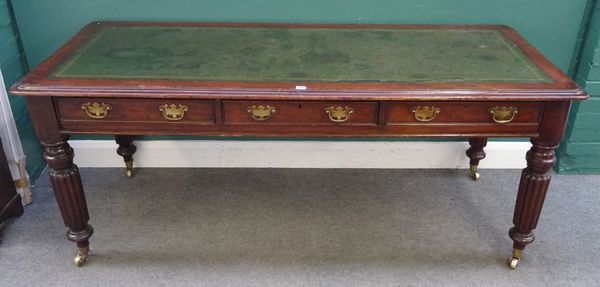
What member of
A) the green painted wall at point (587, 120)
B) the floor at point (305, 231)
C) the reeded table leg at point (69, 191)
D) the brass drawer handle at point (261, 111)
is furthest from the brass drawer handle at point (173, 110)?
the green painted wall at point (587, 120)

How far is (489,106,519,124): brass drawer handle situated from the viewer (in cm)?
187

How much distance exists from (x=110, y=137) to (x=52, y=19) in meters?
0.66

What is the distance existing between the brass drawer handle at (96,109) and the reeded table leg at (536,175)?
1.54 m

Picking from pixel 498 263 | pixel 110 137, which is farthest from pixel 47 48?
pixel 498 263

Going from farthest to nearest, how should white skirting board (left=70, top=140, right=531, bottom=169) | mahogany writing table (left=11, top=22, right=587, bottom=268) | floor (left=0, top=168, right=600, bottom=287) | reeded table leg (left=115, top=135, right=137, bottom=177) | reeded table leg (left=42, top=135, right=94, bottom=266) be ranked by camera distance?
white skirting board (left=70, top=140, right=531, bottom=169), reeded table leg (left=115, top=135, right=137, bottom=177), floor (left=0, top=168, right=600, bottom=287), reeded table leg (left=42, top=135, right=94, bottom=266), mahogany writing table (left=11, top=22, right=587, bottom=268)

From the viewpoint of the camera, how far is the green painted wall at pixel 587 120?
8.38ft

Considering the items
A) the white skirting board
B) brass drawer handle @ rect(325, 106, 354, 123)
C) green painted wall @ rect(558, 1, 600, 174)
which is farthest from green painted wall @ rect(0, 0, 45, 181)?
green painted wall @ rect(558, 1, 600, 174)

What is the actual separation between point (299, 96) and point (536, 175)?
0.98m

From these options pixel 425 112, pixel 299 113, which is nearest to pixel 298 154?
pixel 299 113

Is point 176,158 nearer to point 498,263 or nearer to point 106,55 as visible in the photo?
point 106,55

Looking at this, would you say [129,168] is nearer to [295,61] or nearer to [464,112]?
[295,61]

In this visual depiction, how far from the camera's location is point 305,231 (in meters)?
2.45

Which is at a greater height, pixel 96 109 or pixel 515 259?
pixel 96 109

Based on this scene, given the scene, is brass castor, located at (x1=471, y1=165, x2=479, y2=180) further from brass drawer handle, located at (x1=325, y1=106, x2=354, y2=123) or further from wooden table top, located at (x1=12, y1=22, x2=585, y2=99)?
brass drawer handle, located at (x1=325, y1=106, x2=354, y2=123)
